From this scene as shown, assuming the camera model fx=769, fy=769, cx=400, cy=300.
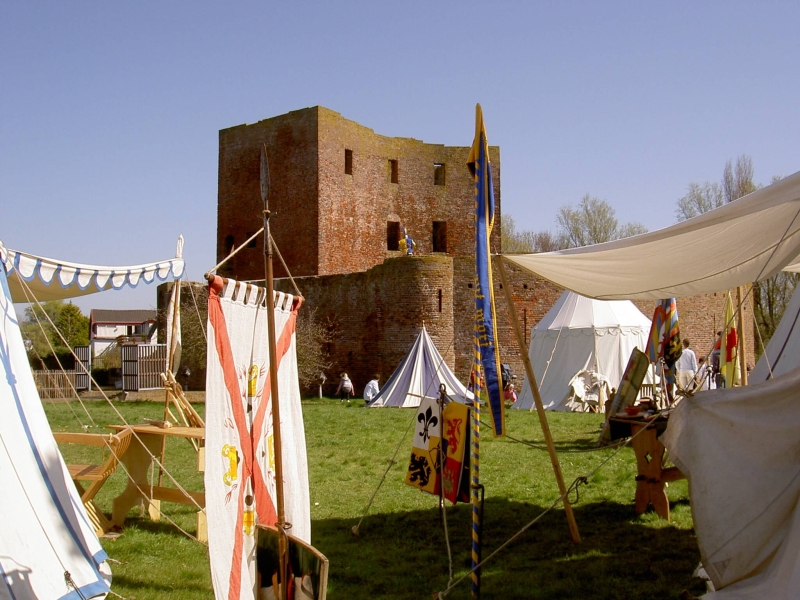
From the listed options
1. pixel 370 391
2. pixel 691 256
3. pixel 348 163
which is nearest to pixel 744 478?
pixel 691 256

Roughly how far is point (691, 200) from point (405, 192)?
13.0 metres

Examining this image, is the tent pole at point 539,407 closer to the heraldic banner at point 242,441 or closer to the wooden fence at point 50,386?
the heraldic banner at point 242,441

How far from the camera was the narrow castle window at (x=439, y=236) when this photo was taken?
29641 mm

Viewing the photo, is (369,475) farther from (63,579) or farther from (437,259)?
(437,259)

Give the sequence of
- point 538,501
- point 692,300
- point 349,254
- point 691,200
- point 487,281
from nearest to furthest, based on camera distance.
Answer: point 487,281 < point 538,501 < point 692,300 < point 349,254 < point 691,200

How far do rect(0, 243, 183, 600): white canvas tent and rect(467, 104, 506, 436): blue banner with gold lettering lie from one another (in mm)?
2345

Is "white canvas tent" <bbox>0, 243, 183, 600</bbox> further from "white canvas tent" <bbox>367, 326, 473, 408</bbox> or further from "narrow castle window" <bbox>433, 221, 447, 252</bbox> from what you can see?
"narrow castle window" <bbox>433, 221, 447, 252</bbox>

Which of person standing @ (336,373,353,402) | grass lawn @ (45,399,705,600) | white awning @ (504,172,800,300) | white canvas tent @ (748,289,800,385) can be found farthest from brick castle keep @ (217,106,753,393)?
white awning @ (504,172,800,300)

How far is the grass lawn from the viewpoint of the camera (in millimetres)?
4395

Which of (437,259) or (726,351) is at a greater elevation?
(437,259)

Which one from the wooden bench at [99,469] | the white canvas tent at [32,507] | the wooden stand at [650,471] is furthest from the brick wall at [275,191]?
the white canvas tent at [32,507]

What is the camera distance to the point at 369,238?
2784 cm

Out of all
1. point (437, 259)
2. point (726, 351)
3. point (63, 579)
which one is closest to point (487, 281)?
point (63, 579)

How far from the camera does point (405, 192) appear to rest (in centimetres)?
2878
